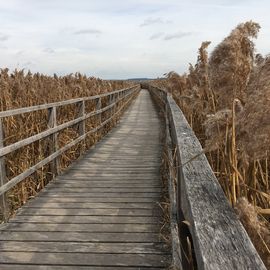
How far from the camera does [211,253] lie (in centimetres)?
137

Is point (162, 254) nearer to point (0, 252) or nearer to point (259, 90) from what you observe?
point (0, 252)

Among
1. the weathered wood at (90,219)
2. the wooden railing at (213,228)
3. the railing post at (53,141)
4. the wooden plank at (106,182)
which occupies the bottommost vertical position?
the wooden plank at (106,182)

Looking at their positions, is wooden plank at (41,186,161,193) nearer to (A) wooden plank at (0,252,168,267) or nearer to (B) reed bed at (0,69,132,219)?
(B) reed bed at (0,69,132,219)

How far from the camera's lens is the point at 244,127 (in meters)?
1.81

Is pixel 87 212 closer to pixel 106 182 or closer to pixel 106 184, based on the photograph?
pixel 106 184

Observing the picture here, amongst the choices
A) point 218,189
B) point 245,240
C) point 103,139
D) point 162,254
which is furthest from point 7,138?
point 103,139

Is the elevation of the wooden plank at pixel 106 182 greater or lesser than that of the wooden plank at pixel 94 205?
lesser

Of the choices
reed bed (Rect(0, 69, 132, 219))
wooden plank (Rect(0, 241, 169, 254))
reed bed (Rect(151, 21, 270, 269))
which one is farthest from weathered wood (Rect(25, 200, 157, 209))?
reed bed (Rect(151, 21, 270, 269))

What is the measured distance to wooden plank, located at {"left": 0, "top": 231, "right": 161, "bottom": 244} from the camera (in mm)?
4078

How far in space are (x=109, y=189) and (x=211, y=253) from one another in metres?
4.74

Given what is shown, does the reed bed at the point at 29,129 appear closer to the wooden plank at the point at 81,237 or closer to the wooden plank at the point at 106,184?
the wooden plank at the point at 106,184

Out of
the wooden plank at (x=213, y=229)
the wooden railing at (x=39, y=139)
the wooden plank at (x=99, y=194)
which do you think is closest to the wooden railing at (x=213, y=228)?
the wooden plank at (x=213, y=229)

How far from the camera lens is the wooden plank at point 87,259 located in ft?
11.7

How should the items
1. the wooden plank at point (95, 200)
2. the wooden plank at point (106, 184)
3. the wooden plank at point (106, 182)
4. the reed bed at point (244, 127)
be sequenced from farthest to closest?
the wooden plank at point (106, 182)
the wooden plank at point (106, 184)
the wooden plank at point (95, 200)
the reed bed at point (244, 127)
